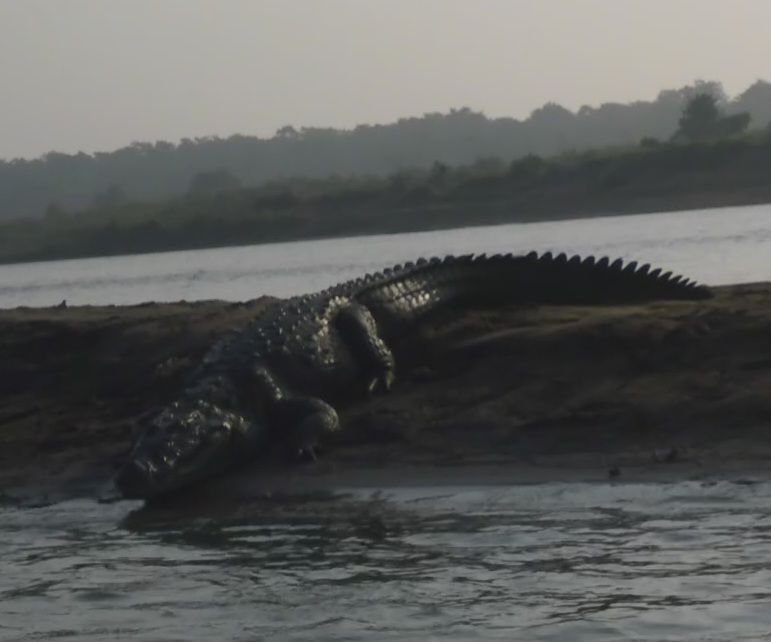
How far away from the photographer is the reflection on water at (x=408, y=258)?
1930 cm

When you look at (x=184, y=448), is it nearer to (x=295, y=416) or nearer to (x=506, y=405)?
(x=295, y=416)

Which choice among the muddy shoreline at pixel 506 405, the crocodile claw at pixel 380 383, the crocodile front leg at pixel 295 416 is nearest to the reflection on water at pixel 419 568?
the muddy shoreline at pixel 506 405

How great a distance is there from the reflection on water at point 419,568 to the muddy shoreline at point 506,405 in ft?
1.18

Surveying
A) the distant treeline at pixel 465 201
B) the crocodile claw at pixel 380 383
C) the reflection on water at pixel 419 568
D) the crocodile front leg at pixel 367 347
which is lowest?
the reflection on water at pixel 419 568

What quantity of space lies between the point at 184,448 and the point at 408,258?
55.4 ft

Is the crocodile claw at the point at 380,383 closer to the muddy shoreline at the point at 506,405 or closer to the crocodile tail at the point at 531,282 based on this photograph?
the muddy shoreline at the point at 506,405

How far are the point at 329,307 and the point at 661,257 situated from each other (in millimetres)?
11093

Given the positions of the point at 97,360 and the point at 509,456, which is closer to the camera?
the point at 509,456

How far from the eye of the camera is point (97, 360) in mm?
10625

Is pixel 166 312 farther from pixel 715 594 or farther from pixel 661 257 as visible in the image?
pixel 661 257

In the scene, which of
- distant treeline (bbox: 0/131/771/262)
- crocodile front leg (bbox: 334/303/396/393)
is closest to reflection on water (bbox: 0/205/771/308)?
distant treeline (bbox: 0/131/771/262)

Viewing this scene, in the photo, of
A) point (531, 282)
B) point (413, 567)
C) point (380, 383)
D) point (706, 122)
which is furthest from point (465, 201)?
point (413, 567)

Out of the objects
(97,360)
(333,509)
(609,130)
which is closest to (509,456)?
(333,509)

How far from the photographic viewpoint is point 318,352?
30.0 feet
